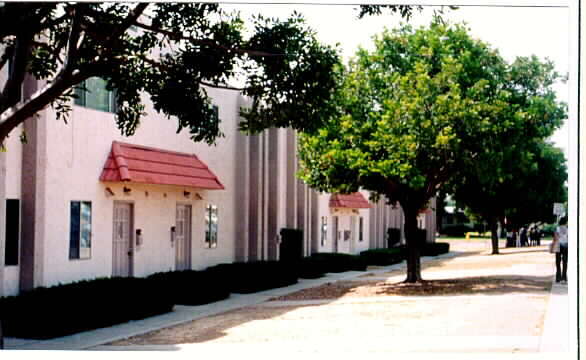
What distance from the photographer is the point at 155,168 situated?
720 inches

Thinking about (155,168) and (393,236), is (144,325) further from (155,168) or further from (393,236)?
(393,236)

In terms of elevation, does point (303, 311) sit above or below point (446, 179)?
below

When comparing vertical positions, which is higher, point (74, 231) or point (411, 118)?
point (411, 118)

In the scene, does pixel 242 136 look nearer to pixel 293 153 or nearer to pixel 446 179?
pixel 293 153

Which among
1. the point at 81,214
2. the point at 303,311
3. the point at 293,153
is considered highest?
the point at 293,153

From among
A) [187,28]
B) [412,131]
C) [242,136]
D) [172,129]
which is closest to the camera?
[187,28]

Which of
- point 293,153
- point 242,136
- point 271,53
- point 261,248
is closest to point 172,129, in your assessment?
point 242,136

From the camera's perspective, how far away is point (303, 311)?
1641 cm

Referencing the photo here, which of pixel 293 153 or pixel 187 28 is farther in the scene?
pixel 293 153

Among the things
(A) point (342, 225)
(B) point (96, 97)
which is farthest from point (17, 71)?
(A) point (342, 225)

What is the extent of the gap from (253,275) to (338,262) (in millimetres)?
7243

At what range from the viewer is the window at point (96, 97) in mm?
16484

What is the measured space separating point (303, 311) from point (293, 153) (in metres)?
10.8

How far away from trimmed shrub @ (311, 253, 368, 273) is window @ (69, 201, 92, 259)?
10480 mm
